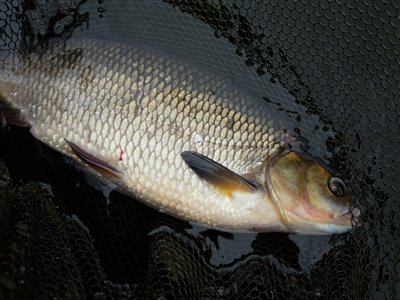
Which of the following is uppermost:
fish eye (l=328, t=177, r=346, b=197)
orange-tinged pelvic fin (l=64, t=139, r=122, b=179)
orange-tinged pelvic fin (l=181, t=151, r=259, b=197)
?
fish eye (l=328, t=177, r=346, b=197)

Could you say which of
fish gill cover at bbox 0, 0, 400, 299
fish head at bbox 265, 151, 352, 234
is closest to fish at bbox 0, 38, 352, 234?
fish head at bbox 265, 151, 352, 234

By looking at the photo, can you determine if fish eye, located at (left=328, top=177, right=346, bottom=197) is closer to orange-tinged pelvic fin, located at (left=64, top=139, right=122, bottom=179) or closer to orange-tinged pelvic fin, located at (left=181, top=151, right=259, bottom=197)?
orange-tinged pelvic fin, located at (left=181, top=151, right=259, bottom=197)

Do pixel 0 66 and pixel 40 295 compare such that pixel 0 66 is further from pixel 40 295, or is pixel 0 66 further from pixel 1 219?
pixel 40 295

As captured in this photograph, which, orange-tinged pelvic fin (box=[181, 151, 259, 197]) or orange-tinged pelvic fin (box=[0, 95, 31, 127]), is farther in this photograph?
orange-tinged pelvic fin (box=[0, 95, 31, 127])

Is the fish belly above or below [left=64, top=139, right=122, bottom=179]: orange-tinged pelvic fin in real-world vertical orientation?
above

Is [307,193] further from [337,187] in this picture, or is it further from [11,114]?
[11,114]

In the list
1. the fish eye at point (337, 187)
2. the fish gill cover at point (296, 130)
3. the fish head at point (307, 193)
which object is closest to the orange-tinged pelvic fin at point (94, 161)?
the fish gill cover at point (296, 130)

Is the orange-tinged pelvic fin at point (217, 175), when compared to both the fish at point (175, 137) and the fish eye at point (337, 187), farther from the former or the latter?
the fish eye at point (337, 187)
